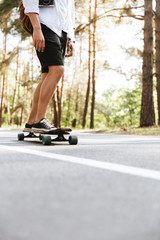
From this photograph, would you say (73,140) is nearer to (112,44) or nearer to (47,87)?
(47,87)

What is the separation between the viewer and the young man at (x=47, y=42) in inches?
159

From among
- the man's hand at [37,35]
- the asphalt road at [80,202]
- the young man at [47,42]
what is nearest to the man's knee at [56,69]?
the young man at [47,42]

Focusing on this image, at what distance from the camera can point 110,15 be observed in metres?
15.9

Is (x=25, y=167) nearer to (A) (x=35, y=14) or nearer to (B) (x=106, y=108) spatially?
(A) (x=35, y=14)

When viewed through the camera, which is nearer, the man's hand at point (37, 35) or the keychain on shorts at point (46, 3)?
the man's hand at point (37, 35)

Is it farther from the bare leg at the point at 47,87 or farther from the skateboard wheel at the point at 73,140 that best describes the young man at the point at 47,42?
the skateboard wheel at the point at 73,140

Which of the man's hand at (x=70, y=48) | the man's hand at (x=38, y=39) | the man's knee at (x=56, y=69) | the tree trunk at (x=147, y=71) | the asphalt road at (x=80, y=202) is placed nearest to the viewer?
the asphalt road at (x=80, y=202)

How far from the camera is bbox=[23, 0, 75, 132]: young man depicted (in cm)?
403

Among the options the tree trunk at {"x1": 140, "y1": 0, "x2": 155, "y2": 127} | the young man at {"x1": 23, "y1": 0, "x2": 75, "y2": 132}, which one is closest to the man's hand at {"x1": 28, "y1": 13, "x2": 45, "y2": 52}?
the young man at {"x1": 23, "y1": 0, "x2": 75, "y2": 132}

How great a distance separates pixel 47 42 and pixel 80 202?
313 centimetres

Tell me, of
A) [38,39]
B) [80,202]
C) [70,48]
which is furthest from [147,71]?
[80,202]

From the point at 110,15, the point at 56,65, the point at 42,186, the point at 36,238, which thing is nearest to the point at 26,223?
the point at 36,238

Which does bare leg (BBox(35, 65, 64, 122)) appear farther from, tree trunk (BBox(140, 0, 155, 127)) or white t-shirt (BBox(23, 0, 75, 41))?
tree trunk (BBox(140, 0, 155, 127))

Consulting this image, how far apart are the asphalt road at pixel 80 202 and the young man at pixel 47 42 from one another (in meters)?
2.05
